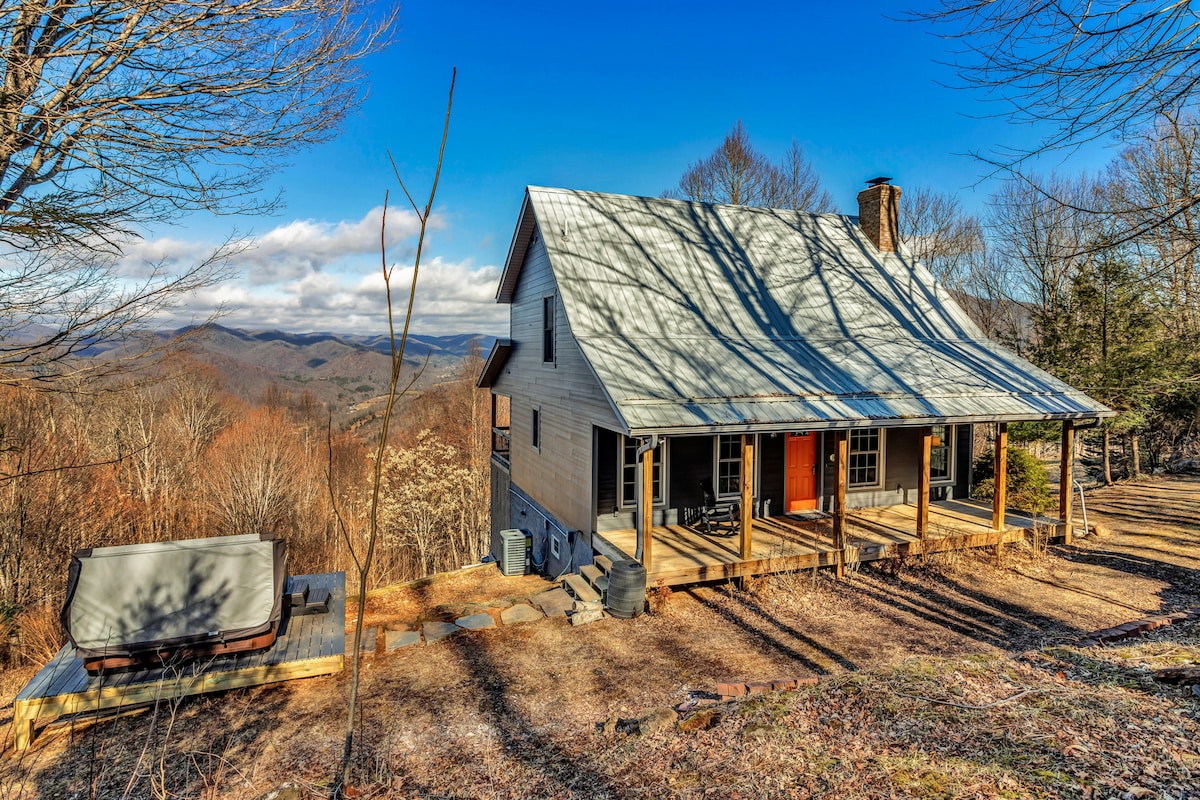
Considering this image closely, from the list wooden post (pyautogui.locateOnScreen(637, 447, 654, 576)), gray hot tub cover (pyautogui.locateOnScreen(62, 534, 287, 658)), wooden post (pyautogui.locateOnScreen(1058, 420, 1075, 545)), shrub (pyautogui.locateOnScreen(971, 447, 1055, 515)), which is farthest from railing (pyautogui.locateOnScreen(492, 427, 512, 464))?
wooden post (pyautogui.locateOnScreen(1058, 420, 1075, 545))

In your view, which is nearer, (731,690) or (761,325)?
(731,690)

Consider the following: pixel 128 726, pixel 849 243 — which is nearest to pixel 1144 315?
pixel 849 243

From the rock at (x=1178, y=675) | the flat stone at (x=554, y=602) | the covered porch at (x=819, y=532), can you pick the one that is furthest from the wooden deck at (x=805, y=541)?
the rock at (x=1178, y=675)

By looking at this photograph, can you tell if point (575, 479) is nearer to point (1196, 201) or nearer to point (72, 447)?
point (1196, 201)

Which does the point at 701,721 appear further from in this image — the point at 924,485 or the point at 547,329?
the point at 547,329

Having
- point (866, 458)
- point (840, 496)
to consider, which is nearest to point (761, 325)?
point (866, 458)

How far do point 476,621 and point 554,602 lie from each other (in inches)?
47.2

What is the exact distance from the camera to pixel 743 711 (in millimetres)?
5438

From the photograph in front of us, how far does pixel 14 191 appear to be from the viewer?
5.49m

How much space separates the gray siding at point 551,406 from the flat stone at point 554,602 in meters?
1.53

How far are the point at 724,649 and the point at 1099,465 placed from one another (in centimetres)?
2363

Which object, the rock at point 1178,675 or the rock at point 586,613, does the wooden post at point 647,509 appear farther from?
the rock at point 1178,675

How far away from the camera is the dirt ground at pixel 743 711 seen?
4.30 meters

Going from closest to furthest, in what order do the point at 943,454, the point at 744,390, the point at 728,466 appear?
1. the point at 744,390
2. the point at 728,466
3. the point at 943,454
